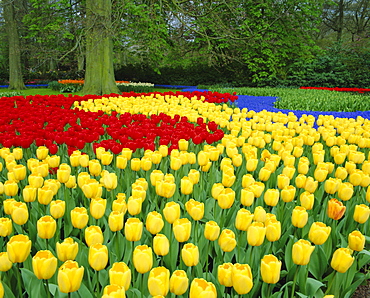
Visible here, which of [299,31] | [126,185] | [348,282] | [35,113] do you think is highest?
[299,31]

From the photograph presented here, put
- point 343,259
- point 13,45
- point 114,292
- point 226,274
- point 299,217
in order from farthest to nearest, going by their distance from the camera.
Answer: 1. point 13,45
2. point 299,217
3. point 343,259
4. point 226,274
5. point 114,292

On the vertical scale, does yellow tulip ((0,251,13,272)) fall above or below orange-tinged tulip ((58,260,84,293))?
below

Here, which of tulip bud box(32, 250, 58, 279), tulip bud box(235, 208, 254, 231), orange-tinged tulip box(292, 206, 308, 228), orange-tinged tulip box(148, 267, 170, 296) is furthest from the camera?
orange-tinged tulip box(292, 206, 308, 228)

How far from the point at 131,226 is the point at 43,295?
56 cm

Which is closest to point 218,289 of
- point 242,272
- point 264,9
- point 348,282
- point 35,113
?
point 242,272

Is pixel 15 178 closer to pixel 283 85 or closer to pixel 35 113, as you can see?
pixel 35 113

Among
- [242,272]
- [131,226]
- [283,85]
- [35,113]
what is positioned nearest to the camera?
[242,272]

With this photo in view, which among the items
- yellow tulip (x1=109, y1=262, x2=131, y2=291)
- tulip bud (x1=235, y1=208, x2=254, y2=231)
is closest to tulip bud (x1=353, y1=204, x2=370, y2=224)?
tulip bud (x1=235, y1=208, x2=254, y2=231)

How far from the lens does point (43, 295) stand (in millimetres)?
1727

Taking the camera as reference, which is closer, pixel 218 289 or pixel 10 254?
pixel 10 254

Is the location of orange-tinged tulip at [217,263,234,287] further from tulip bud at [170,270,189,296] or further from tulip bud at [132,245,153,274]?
tulip bud at [132,245,153,274]

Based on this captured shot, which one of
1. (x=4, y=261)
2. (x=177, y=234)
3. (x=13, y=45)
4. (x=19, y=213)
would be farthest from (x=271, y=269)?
(x=13, y=45)

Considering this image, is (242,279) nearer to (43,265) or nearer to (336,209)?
(43,265)

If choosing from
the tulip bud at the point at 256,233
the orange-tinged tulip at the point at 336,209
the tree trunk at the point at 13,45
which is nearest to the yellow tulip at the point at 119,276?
the tulip bud at the point at 256,233
